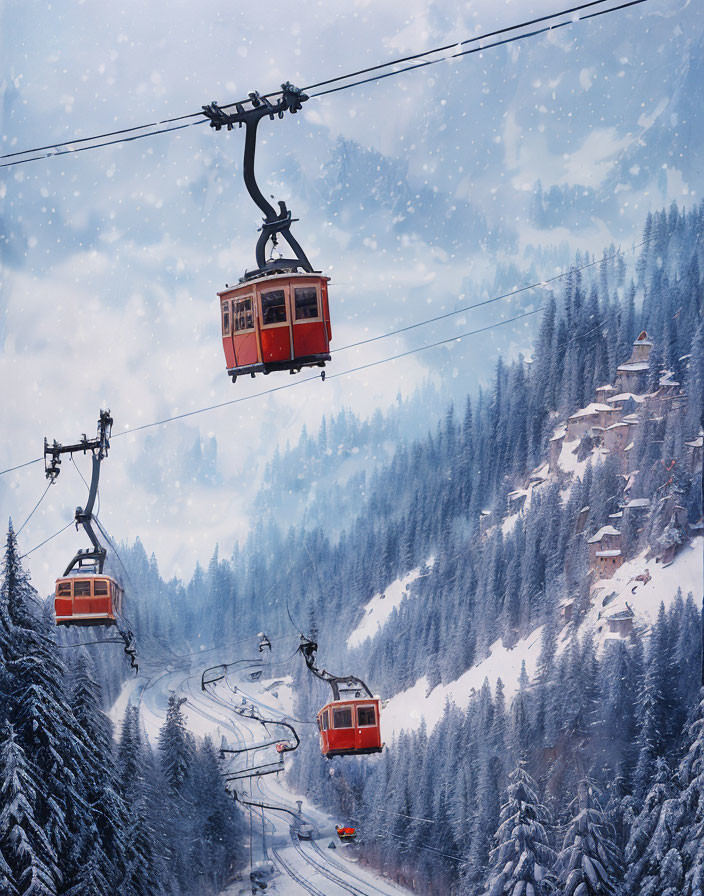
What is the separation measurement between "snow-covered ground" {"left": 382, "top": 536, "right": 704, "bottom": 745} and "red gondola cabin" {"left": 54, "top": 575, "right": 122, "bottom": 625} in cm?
752

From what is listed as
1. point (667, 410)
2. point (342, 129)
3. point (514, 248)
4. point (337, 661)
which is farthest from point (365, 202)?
point (337, 661)

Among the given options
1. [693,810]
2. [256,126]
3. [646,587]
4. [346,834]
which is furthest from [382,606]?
[256,126]

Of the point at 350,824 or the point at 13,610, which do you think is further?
the point at 350,824

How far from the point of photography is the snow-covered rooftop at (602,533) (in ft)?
59.6

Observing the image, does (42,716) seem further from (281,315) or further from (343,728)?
(281,315)

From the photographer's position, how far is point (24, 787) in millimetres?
12797

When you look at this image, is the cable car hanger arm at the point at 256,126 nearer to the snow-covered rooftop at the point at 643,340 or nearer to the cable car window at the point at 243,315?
the cable car window at the point at 243,315

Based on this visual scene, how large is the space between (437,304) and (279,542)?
6170mm

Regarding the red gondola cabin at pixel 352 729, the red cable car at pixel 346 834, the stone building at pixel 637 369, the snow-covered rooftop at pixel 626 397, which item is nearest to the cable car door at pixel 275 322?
the red gondola cabin at pixel 352 729

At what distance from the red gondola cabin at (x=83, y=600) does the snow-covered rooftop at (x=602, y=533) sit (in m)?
9.79

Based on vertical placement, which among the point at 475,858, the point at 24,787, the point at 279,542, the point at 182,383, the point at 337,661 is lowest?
the point at 475,858

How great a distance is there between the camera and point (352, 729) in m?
12.9

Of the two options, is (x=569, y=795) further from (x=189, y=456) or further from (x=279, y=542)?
(x=189, y=456)

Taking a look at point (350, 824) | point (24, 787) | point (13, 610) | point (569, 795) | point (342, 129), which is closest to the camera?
point (24, 787)
